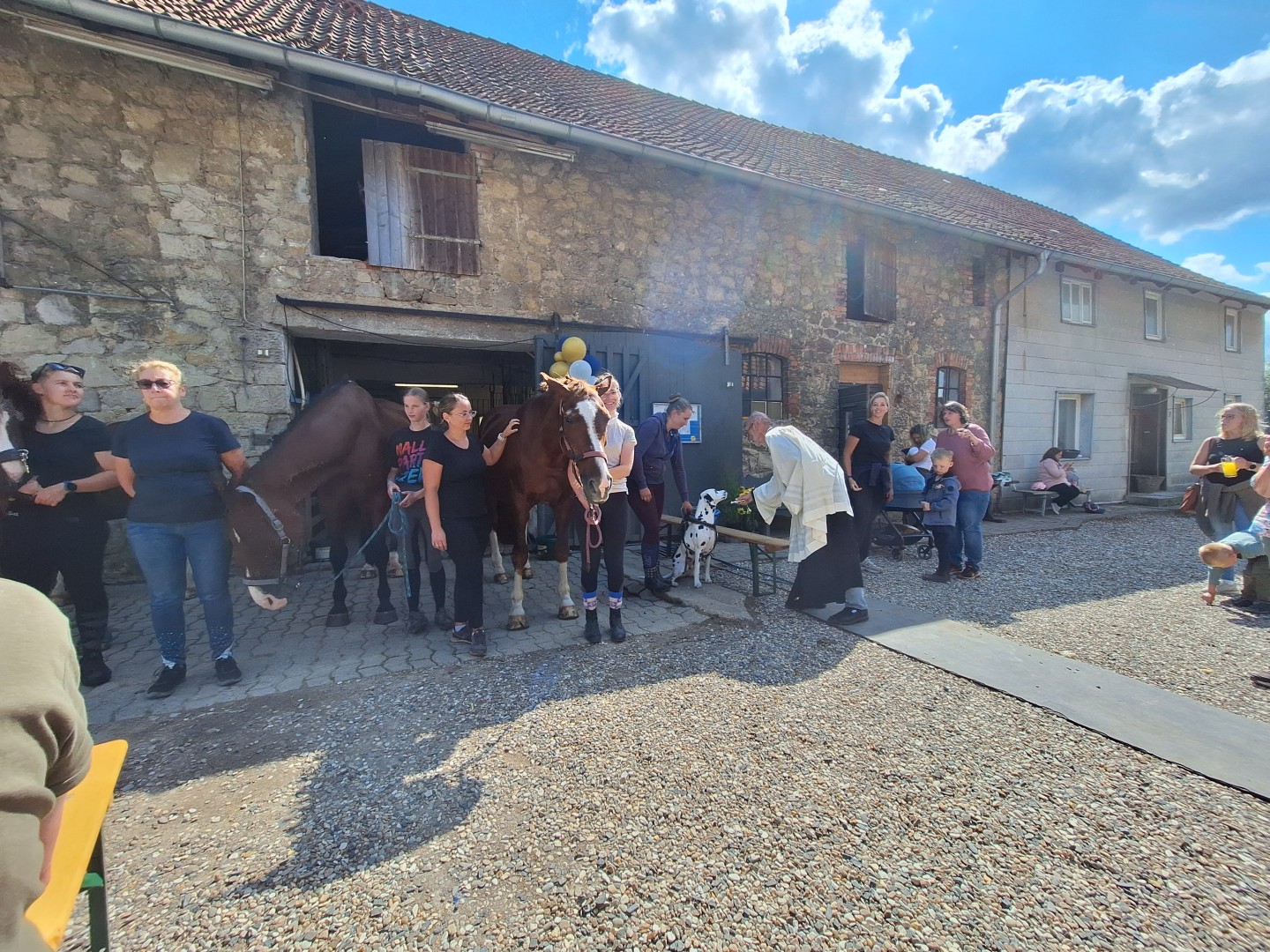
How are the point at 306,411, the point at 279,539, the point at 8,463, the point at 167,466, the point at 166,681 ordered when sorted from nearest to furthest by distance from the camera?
the point at 8,463 → the point at 167,466 → the point at 166,681 → the point at 279,539 → the point at 306,411

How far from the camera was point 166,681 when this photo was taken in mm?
3340

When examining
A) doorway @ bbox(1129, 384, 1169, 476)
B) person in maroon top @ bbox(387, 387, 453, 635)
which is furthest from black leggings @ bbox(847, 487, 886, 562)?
doorway @ bbox(1129, 384, 1169, 476)

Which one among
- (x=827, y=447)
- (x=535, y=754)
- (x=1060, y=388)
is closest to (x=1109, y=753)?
(x=535, y=754)

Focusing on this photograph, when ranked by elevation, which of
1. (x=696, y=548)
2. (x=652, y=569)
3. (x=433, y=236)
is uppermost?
(x=433, y=236)

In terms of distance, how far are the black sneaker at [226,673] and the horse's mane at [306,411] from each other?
130 cm

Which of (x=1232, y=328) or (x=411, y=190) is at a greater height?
(x=411, y=190)

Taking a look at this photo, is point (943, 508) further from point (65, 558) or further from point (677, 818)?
point (65, 558)

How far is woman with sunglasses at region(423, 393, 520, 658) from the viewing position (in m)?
3.72

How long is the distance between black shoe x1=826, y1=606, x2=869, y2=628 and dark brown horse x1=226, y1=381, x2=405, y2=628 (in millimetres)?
3543

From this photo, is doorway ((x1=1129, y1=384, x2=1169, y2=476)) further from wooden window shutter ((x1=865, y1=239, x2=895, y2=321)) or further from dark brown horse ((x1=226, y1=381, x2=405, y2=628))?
dark brown horse ((x1=226, y1=381, x2=405, y2=628))

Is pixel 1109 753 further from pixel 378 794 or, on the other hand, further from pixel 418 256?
pixel 418 256

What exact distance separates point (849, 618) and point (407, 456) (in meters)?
3.76

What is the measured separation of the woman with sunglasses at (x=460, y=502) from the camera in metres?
3.72

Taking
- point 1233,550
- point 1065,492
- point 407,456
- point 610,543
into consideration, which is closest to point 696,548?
point 610,543
